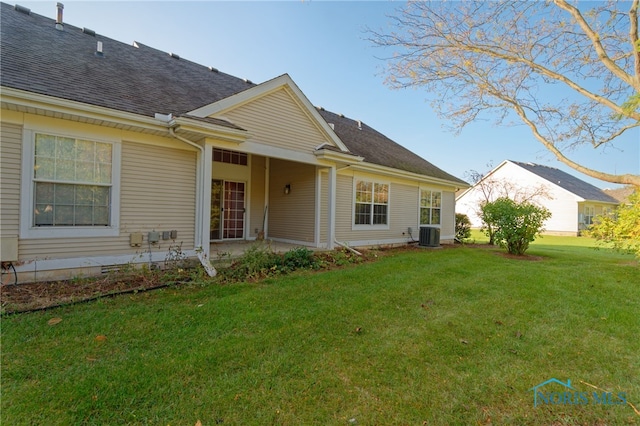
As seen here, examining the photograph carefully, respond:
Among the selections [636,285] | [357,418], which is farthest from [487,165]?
[357,418]

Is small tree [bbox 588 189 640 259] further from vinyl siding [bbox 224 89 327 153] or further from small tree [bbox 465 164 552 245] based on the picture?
small tree [bbox 465 164 552 245]

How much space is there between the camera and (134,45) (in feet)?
29.8

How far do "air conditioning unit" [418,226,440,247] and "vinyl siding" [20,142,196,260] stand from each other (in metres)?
8.83

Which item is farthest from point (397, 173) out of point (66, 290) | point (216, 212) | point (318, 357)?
point (66, 290)

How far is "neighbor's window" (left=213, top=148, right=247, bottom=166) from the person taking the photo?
9141 mm

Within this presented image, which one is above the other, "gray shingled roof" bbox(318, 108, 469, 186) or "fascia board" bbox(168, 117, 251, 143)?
"gray shingled roof" bbox(318, 108, 469, 186)

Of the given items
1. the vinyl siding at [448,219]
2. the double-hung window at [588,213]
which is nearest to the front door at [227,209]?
the vinyl siding at [448,219]

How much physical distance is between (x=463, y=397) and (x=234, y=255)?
548cm

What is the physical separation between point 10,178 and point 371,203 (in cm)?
915

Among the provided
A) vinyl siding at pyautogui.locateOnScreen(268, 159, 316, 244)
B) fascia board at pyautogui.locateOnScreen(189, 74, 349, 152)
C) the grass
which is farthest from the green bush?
fascia board at pyautogui.locateOnScreen(189, 74, 349, 152)

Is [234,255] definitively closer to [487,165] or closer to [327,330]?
[327,330]

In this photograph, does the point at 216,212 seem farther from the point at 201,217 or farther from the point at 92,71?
the point at 92,71

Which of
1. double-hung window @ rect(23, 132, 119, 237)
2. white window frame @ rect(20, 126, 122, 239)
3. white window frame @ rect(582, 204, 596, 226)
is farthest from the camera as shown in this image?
white window frame @ rect(582, 204, 596, 226)

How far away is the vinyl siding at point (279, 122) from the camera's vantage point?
23.9 ft
